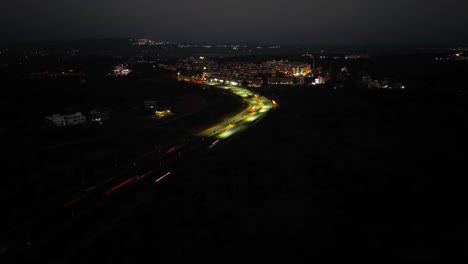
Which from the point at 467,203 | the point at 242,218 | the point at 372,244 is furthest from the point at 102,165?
the point at 467,203

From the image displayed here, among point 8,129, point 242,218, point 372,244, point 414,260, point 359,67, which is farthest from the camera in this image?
point 359,67

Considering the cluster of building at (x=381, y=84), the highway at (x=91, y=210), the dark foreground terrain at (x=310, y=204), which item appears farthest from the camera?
the cluster of building at (x=381, y=84)

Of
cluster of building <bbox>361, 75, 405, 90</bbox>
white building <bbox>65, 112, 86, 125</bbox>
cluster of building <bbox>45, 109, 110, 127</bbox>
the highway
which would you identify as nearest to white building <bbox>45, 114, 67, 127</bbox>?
cluster of building <bbox>45, 109, 110, 127</bbox>

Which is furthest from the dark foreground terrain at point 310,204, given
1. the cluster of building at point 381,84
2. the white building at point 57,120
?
the cluster of building at point 381,84

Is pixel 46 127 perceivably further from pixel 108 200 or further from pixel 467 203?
pixel 467 203

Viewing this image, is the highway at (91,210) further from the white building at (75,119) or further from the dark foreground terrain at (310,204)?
the white building at (75,119)

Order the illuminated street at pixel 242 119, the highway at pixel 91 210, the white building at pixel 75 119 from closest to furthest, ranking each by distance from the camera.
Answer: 1. the highway at pixel 91 210
2. the illuminated street at pixel 242 119
3. the white building at pixel 75 119

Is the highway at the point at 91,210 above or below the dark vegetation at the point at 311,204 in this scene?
below
